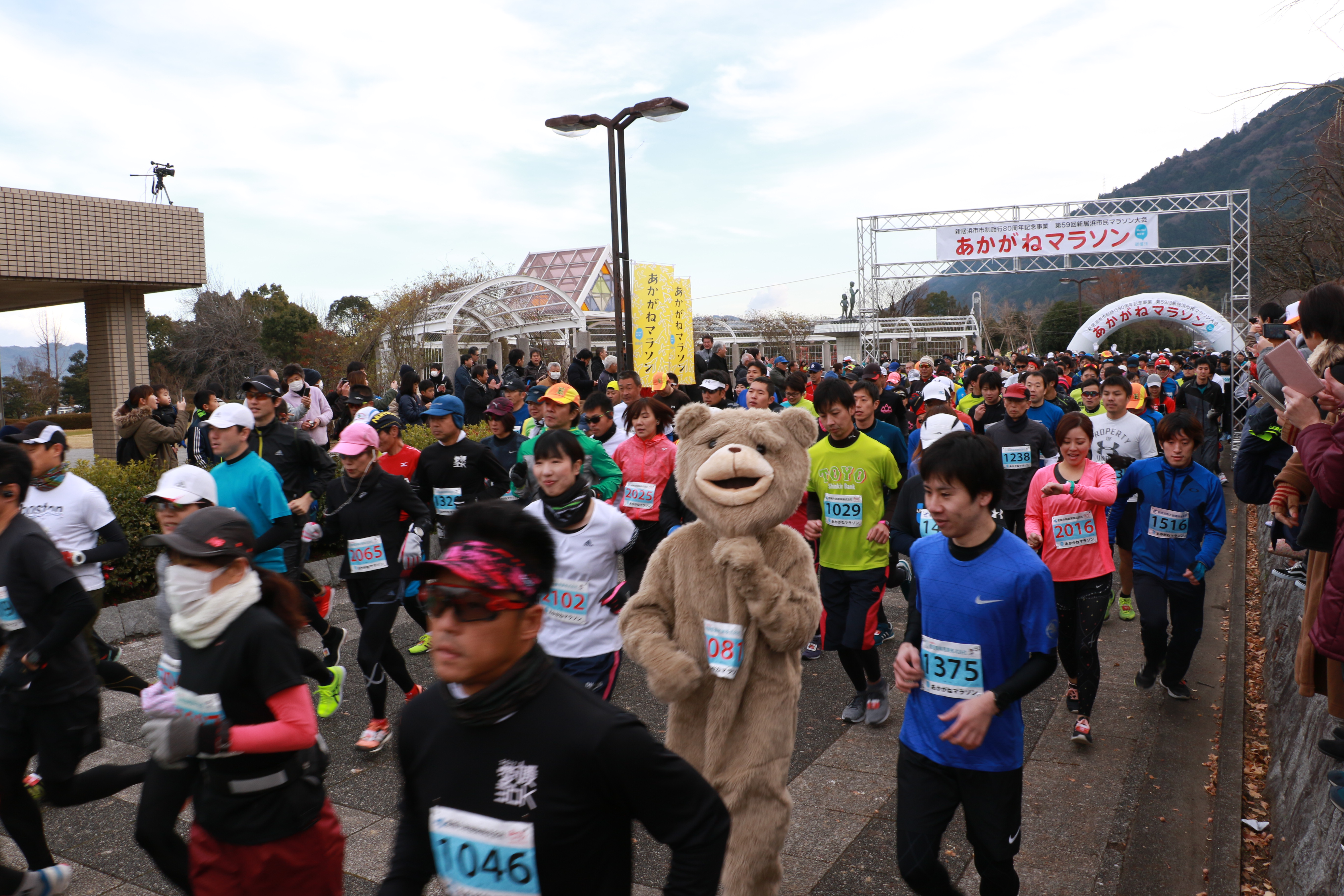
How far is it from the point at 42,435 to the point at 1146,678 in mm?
6887

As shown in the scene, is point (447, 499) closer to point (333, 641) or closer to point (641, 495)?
point (333, 641)

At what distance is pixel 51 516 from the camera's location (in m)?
4.93

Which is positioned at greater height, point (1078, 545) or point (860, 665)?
point (1078, 545)

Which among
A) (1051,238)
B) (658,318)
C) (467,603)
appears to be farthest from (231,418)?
(1051,238)

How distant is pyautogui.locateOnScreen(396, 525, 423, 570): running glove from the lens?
5059 mm

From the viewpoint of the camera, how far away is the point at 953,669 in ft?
10.2

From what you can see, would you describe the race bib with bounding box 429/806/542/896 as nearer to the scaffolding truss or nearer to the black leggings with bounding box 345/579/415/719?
the black leggings with bounding box 345/579/415/719

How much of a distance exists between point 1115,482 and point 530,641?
4882 mm

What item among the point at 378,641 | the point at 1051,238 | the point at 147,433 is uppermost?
the point at 1051,238

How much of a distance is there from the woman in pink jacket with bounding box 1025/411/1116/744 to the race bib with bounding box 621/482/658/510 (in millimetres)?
2675

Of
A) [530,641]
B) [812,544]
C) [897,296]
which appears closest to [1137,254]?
[812,544]

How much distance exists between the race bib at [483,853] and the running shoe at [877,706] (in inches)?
167

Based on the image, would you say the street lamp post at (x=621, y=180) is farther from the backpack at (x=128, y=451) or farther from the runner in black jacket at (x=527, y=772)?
the runner in black jacket at (x=527, y=772)

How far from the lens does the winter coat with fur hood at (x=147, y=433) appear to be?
30.9ft
